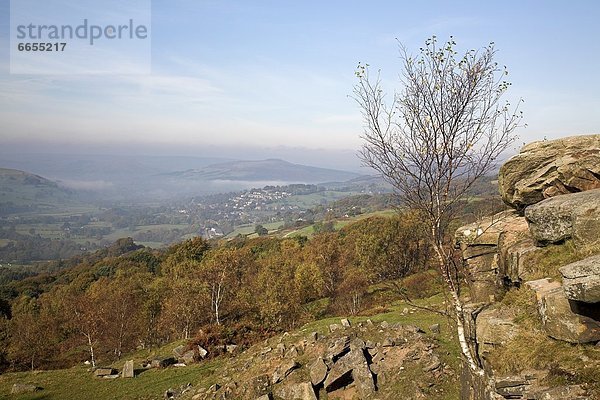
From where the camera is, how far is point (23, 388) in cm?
2617

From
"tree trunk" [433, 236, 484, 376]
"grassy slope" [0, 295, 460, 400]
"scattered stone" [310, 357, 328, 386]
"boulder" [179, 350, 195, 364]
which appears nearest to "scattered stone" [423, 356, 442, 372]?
"grassy slope" [0, 295, 460, 400]

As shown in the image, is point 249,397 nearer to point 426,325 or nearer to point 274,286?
point 426,325

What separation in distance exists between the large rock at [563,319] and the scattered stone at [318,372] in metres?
10.5

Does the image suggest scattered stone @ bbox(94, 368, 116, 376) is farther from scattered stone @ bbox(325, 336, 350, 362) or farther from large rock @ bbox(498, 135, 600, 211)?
large rock @ bbox(498, 135, 600, 211)

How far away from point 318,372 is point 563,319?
37.3 ft

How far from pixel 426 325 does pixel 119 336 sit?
113ft

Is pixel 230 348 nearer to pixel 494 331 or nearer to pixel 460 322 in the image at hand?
pixel 460 322

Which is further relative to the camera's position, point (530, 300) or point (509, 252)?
point (509, 252)

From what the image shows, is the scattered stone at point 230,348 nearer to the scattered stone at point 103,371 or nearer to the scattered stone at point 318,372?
the scattered stone at point 103,371

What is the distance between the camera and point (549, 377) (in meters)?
8.96

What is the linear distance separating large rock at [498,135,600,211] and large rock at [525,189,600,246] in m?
1.52

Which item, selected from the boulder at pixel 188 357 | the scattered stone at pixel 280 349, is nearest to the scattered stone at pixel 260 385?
the scattered stone at pixel 280 349

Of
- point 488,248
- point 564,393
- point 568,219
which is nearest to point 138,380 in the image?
point 488,248

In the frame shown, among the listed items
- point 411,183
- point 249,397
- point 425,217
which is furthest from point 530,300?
point 249,397
